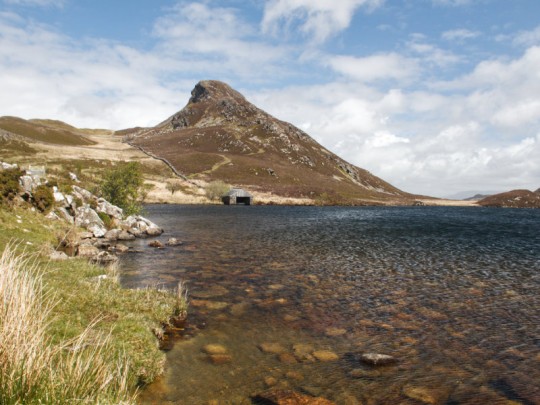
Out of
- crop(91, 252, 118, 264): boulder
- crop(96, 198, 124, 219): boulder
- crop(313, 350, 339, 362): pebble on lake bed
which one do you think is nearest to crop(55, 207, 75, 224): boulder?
crop(96, 198, 124, 219): boulder

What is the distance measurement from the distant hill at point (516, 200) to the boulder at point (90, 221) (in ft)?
497

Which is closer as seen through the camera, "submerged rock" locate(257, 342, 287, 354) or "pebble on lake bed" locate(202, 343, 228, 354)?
"pebble on lake bed" locate(202, 343, 228, 354)

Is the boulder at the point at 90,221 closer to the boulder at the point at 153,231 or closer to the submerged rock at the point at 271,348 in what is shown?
the boulder at the point at 153,231

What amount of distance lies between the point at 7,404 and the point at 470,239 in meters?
48.5

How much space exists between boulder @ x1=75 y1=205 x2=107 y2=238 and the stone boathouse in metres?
66.9

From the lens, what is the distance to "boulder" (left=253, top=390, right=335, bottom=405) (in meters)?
10.0

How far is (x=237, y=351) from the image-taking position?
42.6ft

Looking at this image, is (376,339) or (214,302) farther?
(214,302)

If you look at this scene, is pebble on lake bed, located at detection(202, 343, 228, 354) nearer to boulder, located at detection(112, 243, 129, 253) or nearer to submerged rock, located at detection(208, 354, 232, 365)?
submerged rock, located at detection(208, 354, 232, 365)

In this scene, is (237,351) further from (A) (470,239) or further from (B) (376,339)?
(A) (470,239)

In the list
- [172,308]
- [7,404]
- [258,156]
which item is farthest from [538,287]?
[258,156]

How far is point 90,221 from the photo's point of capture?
36469mm

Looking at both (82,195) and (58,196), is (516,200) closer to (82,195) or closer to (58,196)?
(82,195)

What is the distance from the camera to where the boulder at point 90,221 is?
3516 centimetres
